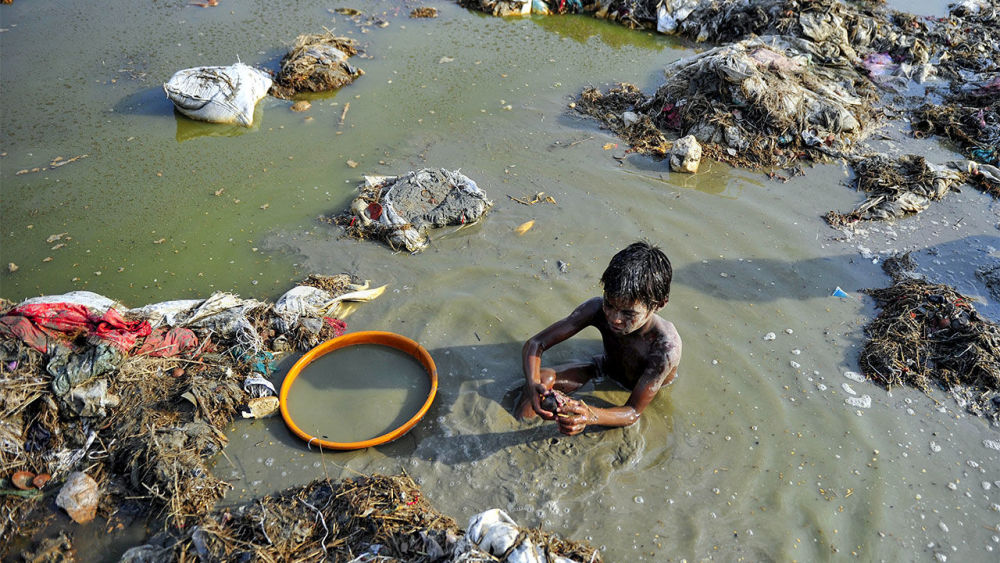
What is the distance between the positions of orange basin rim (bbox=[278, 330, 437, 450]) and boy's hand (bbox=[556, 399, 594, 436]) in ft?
2.63

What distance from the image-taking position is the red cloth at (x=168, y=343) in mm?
3664

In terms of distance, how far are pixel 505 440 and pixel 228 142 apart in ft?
15.1

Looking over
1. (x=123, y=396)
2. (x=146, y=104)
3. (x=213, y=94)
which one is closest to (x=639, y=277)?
(x=123, y=396)

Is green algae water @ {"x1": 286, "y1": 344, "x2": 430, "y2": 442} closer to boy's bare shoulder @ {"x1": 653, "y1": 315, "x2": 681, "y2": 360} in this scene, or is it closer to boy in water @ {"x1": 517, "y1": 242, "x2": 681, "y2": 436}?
boy in water @ {"x1": 517, "y1": 242, "x2": 681, "y2": 436}

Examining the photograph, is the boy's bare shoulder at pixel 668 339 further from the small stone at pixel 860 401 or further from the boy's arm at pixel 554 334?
the small stone at pixel 860 401

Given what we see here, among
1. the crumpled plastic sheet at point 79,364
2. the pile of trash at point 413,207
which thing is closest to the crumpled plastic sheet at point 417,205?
the pile of trash at point 413,207

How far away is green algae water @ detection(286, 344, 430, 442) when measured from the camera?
3.45 m

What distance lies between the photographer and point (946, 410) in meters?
3.73

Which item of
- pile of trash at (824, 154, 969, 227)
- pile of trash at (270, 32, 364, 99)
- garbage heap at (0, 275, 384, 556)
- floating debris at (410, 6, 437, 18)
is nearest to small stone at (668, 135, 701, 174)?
pile of trash at (824, 154, 969, 227)

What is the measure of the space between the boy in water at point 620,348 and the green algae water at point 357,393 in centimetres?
72

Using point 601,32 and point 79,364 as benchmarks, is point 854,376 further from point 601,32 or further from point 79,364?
point 601,32

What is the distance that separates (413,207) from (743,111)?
385 centimetres

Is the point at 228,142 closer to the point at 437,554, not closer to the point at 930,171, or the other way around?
the point at 437,554

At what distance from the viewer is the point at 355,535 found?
286cm
